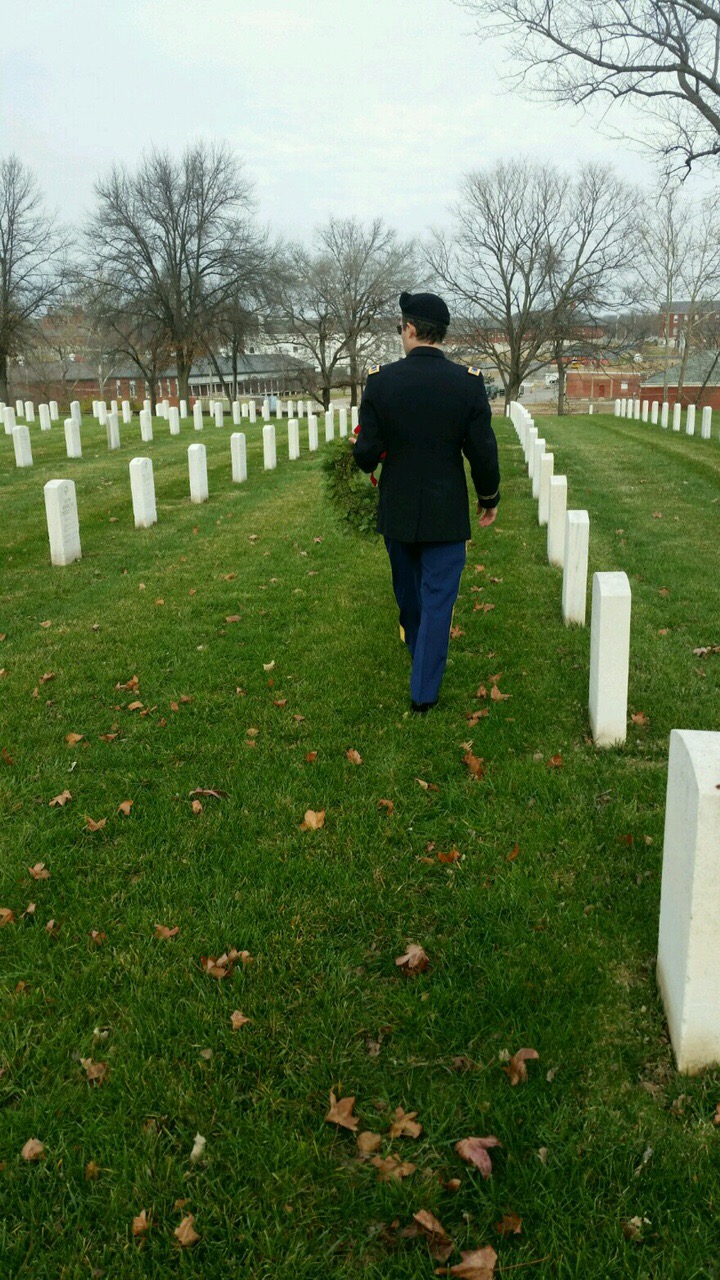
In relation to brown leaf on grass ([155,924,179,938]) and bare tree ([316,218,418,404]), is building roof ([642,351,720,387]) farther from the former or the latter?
brown leaf on grass ([155,924,179,938])

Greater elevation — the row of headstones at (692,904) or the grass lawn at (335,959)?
the row of headstones at (692,904)

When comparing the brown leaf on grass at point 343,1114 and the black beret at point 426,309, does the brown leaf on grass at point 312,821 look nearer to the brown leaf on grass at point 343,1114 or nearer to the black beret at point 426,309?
the brown leaf on grass at point 343,1114

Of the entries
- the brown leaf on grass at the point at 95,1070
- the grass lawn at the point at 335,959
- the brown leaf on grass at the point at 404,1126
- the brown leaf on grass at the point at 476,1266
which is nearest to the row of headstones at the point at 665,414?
the grass lawn at the point at 335,959

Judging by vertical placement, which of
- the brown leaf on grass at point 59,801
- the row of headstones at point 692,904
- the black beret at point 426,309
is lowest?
the brown leaf on grass at point 59,801

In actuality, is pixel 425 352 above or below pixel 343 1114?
above

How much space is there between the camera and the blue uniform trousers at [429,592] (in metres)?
5.45

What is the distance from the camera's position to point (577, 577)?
24.2ft

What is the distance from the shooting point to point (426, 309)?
204 inches

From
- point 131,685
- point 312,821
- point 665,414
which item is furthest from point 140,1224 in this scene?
point 665,414

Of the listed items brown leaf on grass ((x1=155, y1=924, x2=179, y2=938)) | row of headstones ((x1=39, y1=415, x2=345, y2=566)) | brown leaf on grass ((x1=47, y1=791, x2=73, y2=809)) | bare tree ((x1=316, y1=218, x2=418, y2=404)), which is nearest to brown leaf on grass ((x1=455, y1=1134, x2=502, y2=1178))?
brown leaf on grass ((x1=155, y1=924, x2=179, y2=938))

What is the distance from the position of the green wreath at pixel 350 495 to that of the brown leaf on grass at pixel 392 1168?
6360 millimetres

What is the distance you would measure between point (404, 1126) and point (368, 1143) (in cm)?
11

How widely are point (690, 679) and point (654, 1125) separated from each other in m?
4.10

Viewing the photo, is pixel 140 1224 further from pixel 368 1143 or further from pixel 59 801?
pixel 59 801
